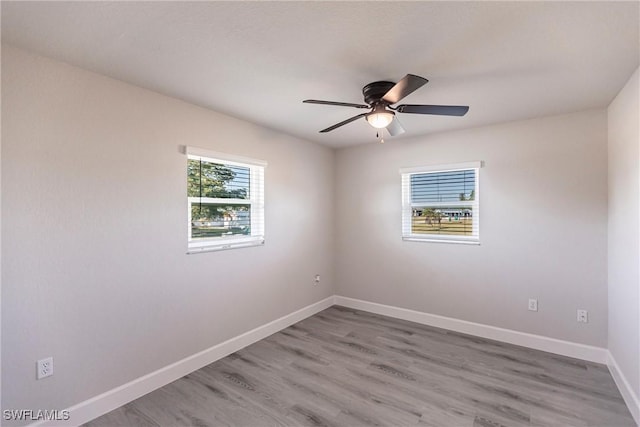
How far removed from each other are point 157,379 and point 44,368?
79 cm

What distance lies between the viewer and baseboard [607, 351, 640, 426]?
206 centimetres

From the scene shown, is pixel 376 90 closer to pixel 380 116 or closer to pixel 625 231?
pixel 380 116

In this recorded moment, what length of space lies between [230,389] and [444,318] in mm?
2605

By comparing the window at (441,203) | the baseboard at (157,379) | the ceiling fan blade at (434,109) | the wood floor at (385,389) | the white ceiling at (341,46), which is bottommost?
the wood floor at (385,389)

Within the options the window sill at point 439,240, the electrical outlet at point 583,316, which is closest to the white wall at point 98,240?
the window sill at point 439,240

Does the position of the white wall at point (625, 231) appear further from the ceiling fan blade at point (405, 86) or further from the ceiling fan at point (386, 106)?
the ceiling fan blade at point (405, 86)

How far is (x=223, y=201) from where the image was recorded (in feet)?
10.2

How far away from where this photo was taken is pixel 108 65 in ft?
6.77

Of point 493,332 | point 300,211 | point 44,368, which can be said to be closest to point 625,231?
point 493,332

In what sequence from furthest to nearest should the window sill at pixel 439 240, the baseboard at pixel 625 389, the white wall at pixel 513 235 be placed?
the window sill at pixel 439 240
the white wall at pixel 513 235
the baseboard at pixel 625 389

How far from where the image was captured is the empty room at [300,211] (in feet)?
5.84

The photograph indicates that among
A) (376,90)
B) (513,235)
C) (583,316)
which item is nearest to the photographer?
(376,90)

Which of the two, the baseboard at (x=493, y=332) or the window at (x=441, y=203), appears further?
the window at (x=441, y=203)

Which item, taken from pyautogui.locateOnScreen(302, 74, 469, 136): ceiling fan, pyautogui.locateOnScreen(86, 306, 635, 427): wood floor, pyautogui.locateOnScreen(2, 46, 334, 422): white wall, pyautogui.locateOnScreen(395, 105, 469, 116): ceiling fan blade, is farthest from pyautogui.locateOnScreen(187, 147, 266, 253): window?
pyautogui.locateOnScreen(395, 105, 469, 116): ceiling fan blade
